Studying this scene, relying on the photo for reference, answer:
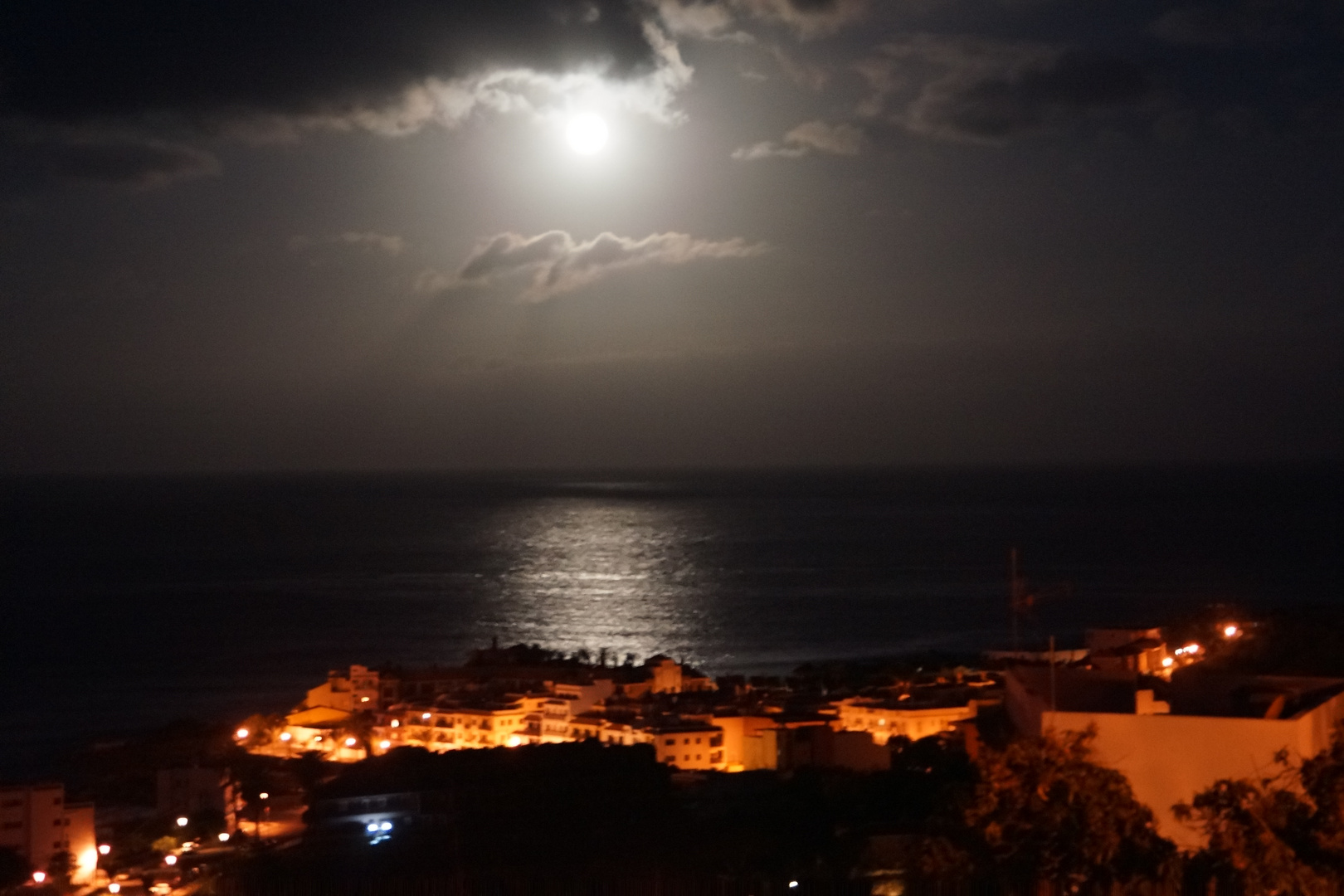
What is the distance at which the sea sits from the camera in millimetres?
22953

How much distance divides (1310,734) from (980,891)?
76.9 inches

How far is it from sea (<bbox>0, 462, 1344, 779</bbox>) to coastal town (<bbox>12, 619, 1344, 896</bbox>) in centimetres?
165

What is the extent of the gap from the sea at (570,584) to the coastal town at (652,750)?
65.1 inches

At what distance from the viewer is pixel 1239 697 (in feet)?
22.9

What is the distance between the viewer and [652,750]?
1097 cm

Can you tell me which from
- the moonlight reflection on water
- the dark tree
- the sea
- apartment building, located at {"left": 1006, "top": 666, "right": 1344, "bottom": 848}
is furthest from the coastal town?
the moonlight reflection on water

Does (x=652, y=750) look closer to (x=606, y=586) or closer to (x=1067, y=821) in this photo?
(x=1067, y=821)

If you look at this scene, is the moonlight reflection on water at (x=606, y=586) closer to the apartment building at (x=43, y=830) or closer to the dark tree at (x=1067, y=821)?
the apartment building at (x=43, y=830)

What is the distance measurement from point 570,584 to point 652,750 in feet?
80.9

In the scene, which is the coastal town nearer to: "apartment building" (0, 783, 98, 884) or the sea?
"apartment building" (0, 783, 98, 884)

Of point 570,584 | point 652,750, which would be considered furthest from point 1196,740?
point 570,584

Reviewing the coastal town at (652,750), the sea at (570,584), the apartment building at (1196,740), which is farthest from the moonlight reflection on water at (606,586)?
the apartment building at (1196,740)

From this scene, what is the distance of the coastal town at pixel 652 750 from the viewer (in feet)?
19.6

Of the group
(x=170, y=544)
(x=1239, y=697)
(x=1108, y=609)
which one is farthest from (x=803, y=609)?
(x=170, y=544)
